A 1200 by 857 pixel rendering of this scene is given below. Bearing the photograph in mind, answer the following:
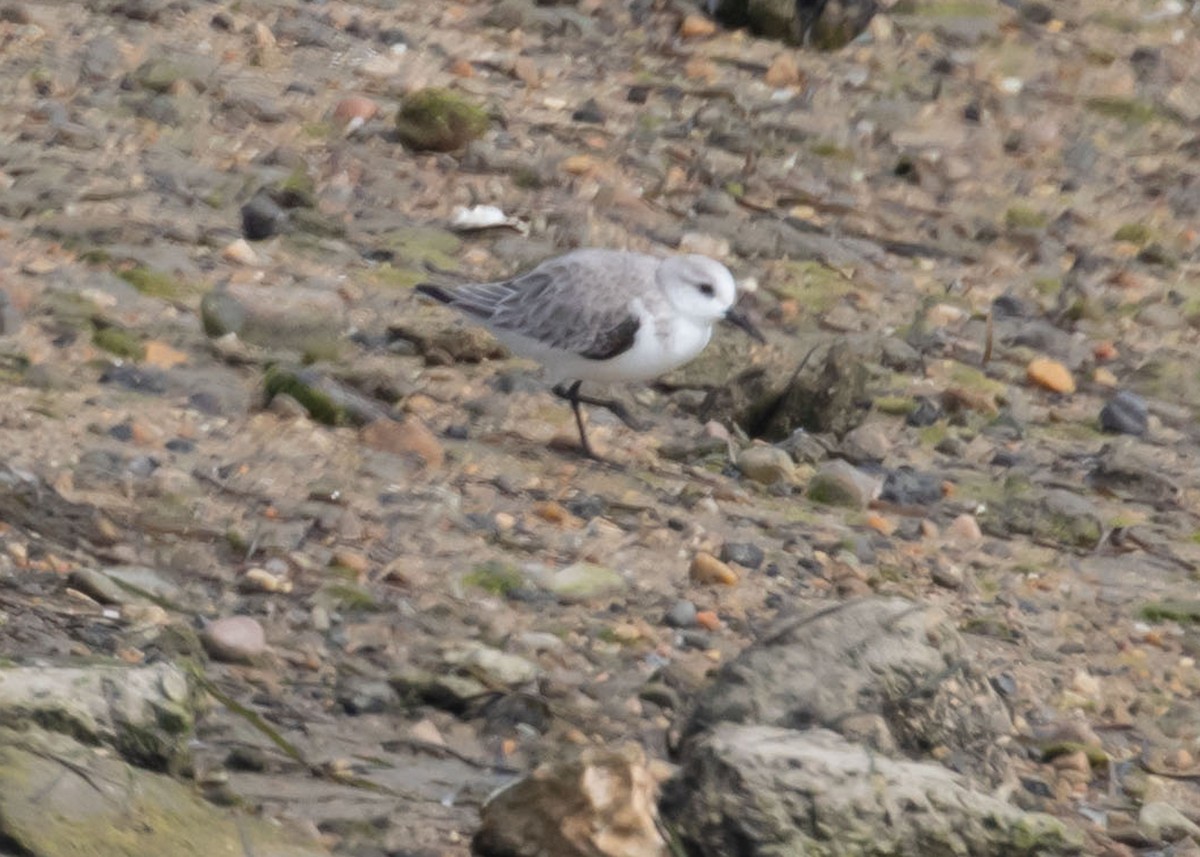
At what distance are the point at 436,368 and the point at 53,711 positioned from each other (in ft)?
10.6

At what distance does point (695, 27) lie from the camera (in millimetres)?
9992

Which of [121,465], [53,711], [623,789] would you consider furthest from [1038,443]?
[53,711]

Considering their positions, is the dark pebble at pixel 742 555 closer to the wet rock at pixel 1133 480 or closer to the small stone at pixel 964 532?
the small stone at pixel 964 532

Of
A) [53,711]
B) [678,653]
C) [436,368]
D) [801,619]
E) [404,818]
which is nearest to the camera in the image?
[53,711]

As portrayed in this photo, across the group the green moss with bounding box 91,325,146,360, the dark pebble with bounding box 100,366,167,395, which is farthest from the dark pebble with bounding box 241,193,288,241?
the dark pebble with bounding box 100,366,167,395

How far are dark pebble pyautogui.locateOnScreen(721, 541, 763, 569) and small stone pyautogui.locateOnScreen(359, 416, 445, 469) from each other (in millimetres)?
923

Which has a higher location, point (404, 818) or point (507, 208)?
point (404, 818)

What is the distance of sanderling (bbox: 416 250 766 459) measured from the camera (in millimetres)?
6641

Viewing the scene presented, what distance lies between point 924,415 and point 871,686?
2.78m

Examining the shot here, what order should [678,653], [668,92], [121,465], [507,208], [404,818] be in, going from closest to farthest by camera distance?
[404,818]
[678,653]
[121,465]
[507,208]
[668,92]

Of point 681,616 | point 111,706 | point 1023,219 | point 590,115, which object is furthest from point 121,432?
point 1023,219

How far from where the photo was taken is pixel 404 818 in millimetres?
4180

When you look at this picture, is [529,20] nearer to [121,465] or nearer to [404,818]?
[121,465]

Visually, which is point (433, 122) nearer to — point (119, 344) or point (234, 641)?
point (119, 344)
